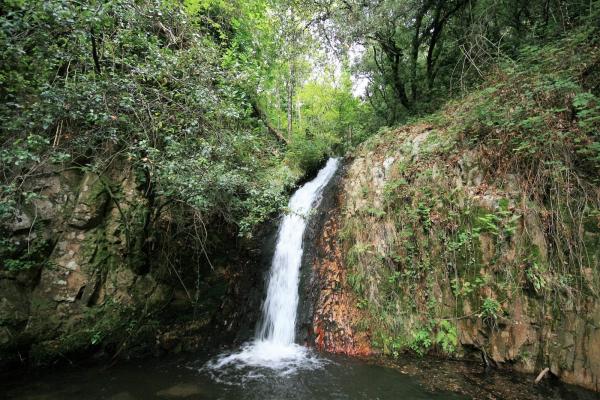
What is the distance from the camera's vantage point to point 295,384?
457cm

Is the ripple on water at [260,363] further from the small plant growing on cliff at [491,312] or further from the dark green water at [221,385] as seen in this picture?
the small plant growing on cliff at [491,312]

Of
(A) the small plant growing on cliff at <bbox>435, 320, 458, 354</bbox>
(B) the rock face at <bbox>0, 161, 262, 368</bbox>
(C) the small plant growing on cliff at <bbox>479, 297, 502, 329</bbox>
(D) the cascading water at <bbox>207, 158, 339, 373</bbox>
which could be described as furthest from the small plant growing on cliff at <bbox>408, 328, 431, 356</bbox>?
(B) the rock face at <bbox>0, 161, 262, 368</bbox>

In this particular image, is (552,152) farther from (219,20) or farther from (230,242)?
(219,20)

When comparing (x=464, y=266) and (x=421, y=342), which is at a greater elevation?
(x=464, y=266)

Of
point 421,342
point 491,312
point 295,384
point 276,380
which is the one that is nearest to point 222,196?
point 276,380

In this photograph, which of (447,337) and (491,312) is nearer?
(491,312)

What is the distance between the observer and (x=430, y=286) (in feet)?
17.7

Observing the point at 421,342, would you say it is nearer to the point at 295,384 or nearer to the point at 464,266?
the point at 464,266

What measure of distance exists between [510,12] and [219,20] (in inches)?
328

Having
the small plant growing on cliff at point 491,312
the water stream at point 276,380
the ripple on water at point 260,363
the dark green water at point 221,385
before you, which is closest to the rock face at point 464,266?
the small plant growing on cliff at point 491,312

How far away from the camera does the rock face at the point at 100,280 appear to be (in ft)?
16.7

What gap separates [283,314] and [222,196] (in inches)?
113

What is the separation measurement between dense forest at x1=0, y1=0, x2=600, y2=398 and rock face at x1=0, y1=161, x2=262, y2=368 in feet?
0.09

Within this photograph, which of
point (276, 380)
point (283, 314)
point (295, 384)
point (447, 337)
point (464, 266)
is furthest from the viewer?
point (283, 314)
